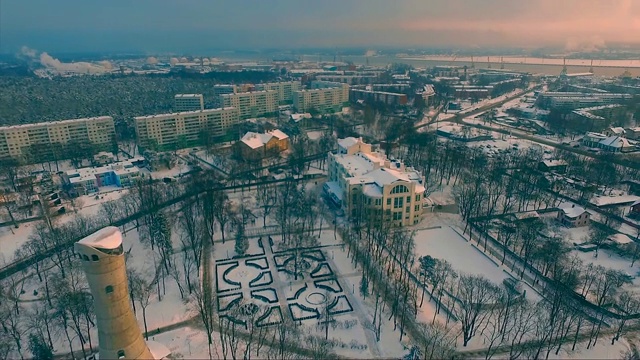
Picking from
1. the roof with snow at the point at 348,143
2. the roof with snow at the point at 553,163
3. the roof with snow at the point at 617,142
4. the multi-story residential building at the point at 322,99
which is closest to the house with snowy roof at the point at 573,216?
the roof with snow at the point at 553,163

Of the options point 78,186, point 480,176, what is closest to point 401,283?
point 480,176

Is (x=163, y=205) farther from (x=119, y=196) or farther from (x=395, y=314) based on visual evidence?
(x=395, y=314)

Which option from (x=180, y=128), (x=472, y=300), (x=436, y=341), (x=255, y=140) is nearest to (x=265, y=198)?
(x=255, y=140)

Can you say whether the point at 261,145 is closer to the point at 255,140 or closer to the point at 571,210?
the point at 255,140

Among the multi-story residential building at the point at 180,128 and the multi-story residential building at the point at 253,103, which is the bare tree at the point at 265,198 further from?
the multi-story residential building at the point at 253,103

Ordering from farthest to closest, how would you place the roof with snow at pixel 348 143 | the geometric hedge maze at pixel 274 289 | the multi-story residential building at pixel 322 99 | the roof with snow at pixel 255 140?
the multi-story residential building at pixel 322 99, the roof with snow at pixel 255 140, the roof with snow at pixel 348 143, the geometric hedge maze at pixel 274 289
